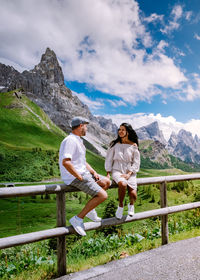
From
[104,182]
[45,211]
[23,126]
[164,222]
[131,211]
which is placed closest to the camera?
[104,182]

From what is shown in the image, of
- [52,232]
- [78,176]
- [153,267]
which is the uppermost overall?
[78,176]

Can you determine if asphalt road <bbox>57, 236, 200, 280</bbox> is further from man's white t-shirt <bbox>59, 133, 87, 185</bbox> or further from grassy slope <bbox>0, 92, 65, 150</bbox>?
grassy slope <bbox>0, 92, 65, 150</bbox>

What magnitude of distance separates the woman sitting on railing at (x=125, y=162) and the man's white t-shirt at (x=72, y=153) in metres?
0.80

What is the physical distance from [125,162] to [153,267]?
167 cm

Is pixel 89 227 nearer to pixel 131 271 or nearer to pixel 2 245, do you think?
pixel 131 271

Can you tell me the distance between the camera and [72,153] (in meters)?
3.31

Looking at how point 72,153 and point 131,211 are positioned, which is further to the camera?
point 131,211

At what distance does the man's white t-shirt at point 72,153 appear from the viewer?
3319 mm

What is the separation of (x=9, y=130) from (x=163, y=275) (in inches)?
5717

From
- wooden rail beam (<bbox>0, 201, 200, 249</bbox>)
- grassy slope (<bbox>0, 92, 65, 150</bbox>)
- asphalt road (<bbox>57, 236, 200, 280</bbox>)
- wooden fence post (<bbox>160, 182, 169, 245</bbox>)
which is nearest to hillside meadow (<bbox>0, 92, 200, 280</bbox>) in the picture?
grassy slope (<bbox>0, 92, 65, 150</bbox>)

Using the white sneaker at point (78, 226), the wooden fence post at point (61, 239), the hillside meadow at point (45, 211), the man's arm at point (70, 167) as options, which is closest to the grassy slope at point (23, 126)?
the hillside meadow at point (45, 211)

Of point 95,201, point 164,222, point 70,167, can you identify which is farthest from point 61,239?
point 164,222

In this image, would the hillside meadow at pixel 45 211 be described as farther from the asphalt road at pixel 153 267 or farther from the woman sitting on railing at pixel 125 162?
the woman sitting on railing at pixel 125 162

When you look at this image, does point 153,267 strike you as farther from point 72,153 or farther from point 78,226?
point 72,153
